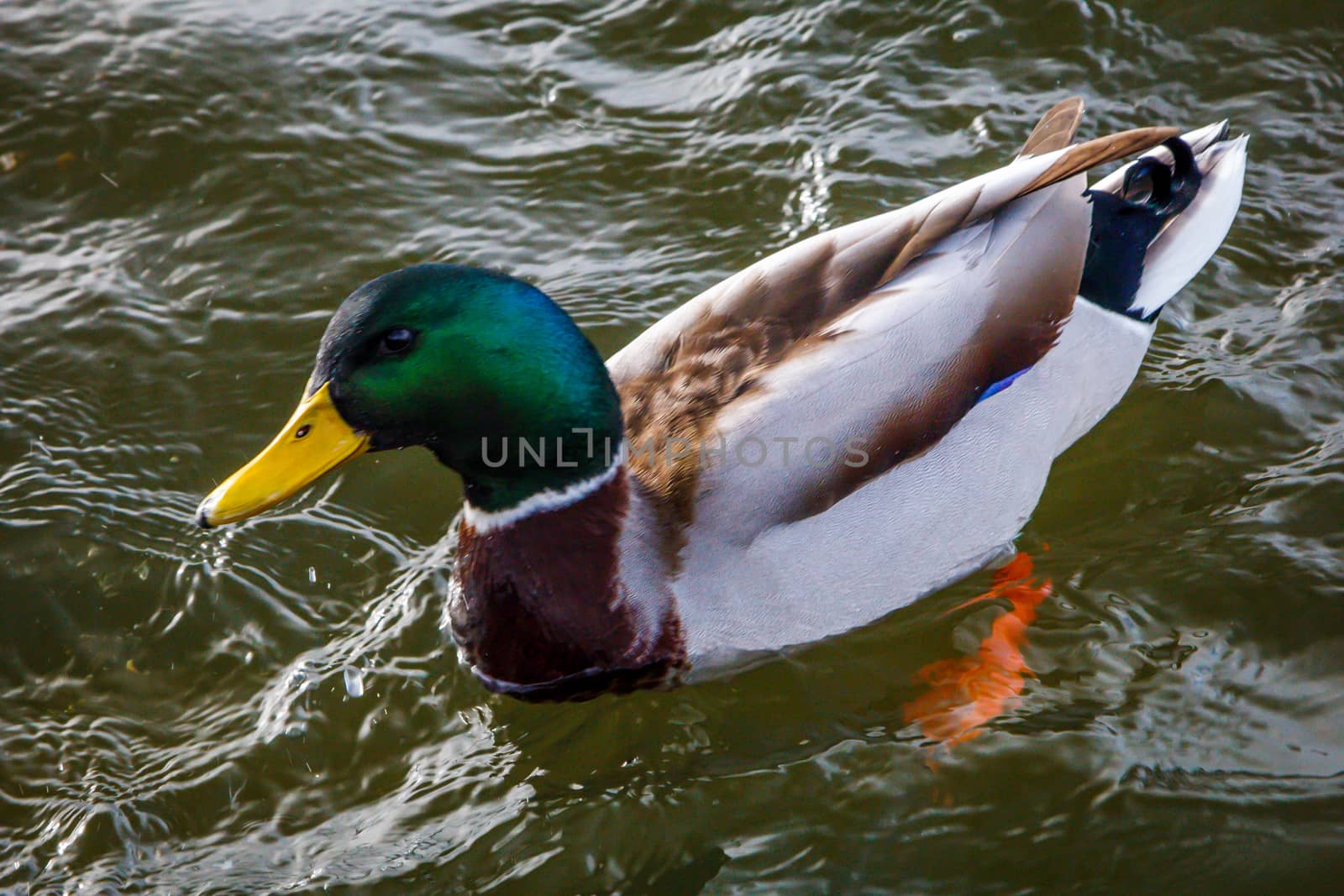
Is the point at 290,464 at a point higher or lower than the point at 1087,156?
lower

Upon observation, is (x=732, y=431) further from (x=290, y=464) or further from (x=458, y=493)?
(x=458, y=493)

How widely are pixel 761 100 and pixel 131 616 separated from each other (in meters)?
3.34

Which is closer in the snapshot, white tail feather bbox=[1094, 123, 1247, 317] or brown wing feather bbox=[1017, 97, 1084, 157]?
brown wing feather bbox=[1017, 97, 1084, 157]

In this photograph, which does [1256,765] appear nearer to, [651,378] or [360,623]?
[651,378]

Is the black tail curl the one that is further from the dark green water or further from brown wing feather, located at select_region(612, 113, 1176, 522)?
the dark green water

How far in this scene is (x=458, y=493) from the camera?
4578 mm

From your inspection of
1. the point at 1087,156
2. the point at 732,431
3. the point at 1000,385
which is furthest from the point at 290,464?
the point at 1087,156

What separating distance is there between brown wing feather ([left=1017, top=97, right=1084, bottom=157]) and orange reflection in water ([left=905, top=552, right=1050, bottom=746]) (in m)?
1.38

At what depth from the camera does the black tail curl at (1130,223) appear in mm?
4211

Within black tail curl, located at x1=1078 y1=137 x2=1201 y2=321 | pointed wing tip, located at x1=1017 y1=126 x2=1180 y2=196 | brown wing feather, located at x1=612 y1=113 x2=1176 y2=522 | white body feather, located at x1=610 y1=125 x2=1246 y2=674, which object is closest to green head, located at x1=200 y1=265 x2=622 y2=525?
brown wing feather, located at x1=612 y1=113 x2=1176 y2=522

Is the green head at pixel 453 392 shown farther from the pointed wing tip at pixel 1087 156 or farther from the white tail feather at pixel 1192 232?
the white tail feather at pixel 1192 232

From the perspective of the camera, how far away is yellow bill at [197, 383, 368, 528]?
10.6 feet

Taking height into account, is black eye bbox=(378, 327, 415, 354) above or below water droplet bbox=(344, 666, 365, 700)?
above

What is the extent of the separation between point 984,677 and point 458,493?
1.88 metres
